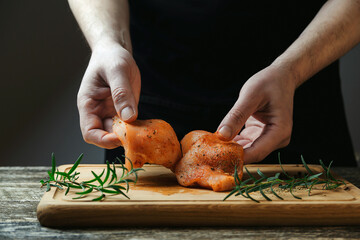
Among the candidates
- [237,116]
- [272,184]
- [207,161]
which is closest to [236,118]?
[237,116]

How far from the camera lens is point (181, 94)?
281 cm

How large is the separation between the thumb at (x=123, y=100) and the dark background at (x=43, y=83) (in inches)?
124

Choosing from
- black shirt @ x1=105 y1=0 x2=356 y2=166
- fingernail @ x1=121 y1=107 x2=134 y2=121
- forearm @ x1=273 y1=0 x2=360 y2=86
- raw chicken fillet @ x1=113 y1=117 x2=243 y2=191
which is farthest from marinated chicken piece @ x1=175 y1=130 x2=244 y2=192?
black shirt @ x1=105 y1=0 x2=356 y2=166

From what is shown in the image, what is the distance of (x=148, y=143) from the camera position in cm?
193

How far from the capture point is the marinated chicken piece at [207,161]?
6.19 ft

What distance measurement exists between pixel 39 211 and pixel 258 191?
2.92 feet

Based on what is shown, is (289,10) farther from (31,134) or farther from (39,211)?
(31,134)

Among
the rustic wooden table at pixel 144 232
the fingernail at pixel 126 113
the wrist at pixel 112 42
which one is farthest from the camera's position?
the wrist at pixel 112 42

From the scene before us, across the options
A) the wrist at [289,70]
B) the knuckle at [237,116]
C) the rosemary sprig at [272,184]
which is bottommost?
the rosemary sprig at [272,184]

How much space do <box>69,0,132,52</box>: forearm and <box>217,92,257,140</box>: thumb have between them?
0.87m

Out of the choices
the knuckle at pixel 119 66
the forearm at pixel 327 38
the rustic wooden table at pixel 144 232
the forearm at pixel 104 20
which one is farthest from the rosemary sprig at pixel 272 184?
the forearm at pixel 104 20

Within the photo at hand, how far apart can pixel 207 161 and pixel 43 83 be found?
353cm

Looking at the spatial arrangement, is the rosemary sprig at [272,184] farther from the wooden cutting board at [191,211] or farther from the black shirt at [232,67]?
the black shirt at [232,67]

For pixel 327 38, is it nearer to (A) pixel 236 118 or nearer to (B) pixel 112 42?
(A) pixel 236 118
